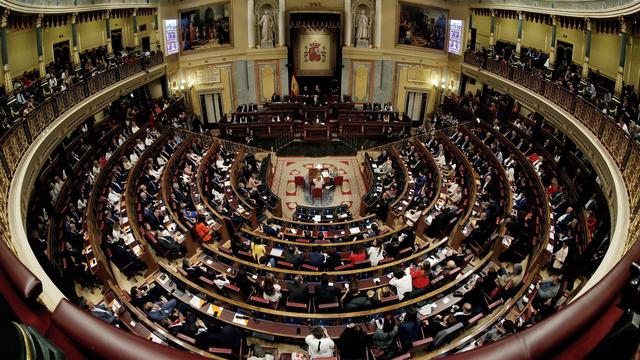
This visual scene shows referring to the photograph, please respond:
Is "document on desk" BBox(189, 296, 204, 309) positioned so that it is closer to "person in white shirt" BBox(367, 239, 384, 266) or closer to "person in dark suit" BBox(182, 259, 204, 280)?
"person in dark suit" BBox(182, 259, 204, 280)

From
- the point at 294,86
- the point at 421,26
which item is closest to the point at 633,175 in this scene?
the point at 421,26

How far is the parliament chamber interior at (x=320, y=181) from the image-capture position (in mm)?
8430

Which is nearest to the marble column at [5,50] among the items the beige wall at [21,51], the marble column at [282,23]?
the beige wall at [21,51]

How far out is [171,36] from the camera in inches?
874

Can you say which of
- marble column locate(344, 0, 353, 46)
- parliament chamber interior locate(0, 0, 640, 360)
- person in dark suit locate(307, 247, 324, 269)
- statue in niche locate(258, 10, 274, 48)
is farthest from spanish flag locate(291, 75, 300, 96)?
person in dark suit locate(307, 247, 324, 269)

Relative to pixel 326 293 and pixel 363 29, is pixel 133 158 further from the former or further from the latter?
pixel 363 29

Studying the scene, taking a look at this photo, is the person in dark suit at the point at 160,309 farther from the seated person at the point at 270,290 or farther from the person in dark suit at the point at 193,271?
the seated person at the point at 270,290

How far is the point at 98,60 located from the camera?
18.6 m

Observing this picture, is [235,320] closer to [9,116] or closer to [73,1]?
[9,116]

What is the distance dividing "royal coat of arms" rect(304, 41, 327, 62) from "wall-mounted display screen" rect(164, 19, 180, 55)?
7.54 meters

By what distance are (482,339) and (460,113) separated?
609 inches

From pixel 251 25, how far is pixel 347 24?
5512 millimetres

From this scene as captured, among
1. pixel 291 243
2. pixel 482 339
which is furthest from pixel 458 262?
pixel 291 243

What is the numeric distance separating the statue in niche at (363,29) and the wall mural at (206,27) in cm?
724
